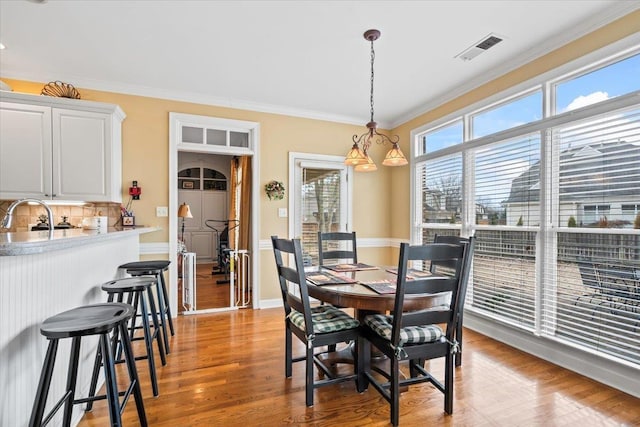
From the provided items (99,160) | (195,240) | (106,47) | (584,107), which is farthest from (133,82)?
(195,240)

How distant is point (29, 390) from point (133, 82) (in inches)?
130

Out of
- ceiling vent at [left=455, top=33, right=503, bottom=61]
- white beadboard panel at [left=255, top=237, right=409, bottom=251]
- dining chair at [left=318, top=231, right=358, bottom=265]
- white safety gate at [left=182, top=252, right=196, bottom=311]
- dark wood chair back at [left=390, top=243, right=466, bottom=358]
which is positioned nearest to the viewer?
dark wood chair back at [left=390, top=243, right=466, bottom=358]

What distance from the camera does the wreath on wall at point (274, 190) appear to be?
4.34m

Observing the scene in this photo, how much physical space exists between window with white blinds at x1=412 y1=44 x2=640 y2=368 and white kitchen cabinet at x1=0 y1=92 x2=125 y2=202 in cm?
399

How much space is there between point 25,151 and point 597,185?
203 inches

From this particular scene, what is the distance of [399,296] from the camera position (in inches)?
71.4

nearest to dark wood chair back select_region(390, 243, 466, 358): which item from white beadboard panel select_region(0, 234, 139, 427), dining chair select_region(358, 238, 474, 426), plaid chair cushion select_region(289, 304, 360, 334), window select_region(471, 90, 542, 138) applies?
dining chair select_region(358, 238, 474, 426)

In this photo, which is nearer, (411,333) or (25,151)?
(411,333)

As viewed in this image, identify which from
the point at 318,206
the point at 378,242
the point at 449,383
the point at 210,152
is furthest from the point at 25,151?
the point at 378,242

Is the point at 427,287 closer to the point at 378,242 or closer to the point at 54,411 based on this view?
the point at 54,411

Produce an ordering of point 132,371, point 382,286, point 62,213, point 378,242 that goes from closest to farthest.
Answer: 1. point 132,371
2. point 382,286
3. point 62,213
4. point 378,242

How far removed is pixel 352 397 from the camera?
2166mm

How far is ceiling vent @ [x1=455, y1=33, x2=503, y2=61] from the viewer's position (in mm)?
2754

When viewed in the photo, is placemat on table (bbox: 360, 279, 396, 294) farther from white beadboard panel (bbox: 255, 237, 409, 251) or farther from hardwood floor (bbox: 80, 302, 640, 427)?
white beadboard panel (bbox: 255, 237, 409, 251)
